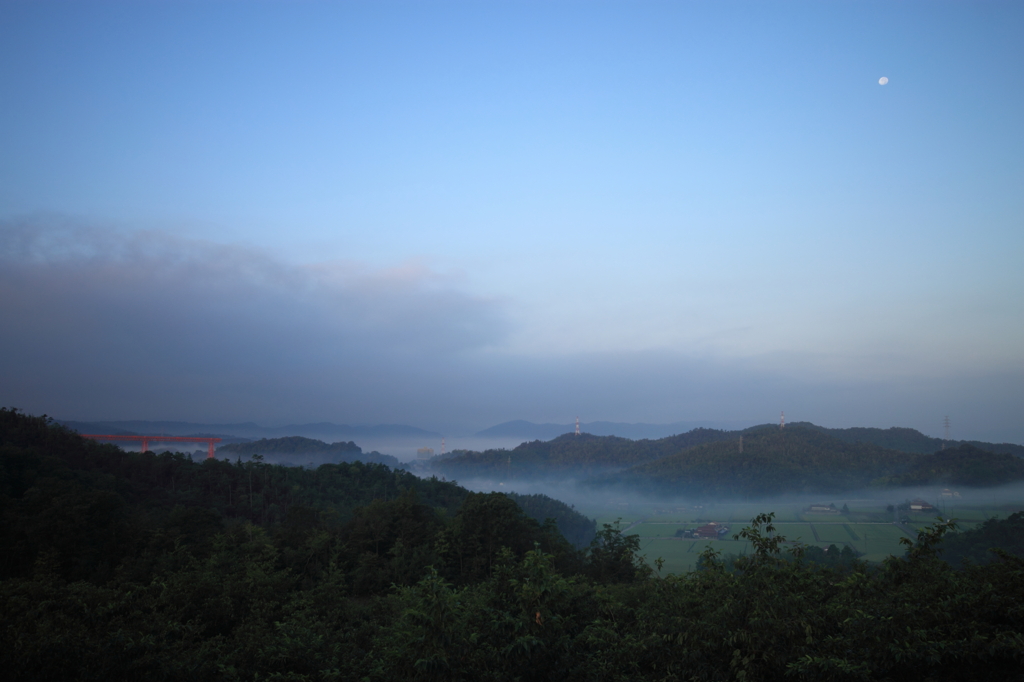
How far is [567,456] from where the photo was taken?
129625mm

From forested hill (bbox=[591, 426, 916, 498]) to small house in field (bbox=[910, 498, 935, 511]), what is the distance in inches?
1243

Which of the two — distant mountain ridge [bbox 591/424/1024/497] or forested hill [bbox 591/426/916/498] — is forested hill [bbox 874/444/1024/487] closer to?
distant mountain ridge [bbox 591/424/1024/497]

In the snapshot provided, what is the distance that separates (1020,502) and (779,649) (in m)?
41.6

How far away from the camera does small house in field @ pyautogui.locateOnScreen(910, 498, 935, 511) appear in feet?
144

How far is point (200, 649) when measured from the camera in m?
8.55

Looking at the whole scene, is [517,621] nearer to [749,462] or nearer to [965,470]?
[965,470]

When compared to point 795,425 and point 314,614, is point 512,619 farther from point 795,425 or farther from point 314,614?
point 795,425

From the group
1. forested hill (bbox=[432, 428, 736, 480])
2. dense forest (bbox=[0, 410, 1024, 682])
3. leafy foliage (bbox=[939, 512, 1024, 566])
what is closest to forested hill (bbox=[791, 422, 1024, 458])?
forested hill (bbox=[432, 428, 736, 480])

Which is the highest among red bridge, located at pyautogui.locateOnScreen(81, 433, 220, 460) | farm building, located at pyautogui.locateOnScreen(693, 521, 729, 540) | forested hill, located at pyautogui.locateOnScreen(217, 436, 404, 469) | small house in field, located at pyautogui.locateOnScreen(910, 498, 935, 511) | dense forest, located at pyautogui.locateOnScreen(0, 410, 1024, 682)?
dense forest, located at pyautogui.locateOnScreen(0, 410, 1024, 682)

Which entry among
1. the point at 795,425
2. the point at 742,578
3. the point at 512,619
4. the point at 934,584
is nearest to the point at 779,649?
the point at 742,578

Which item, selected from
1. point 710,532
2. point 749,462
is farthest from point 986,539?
point 749,462

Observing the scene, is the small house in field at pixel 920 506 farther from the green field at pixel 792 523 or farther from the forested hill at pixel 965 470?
the forested hill at pixel 965 470

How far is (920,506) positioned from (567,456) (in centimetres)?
8715

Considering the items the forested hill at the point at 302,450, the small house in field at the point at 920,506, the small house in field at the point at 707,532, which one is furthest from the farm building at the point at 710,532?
the forested hill at the point at 302,450
